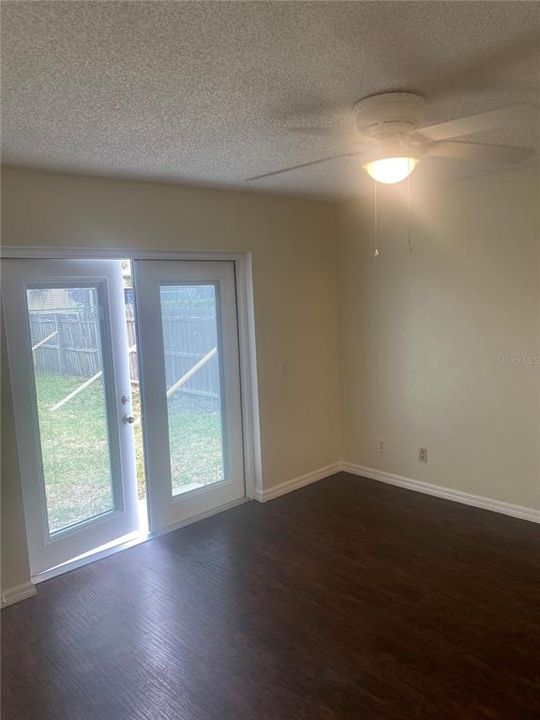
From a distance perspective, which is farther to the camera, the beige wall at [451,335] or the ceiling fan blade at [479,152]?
the beige wall at [451,335]

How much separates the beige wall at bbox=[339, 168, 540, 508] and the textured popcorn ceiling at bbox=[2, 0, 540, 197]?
1.09 metres

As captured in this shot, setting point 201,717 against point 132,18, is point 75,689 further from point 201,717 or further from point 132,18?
point 132,18

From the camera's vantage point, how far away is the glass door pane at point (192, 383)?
384 cm

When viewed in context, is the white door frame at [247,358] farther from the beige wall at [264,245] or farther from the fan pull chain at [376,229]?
the fan pull chain at [376,229]

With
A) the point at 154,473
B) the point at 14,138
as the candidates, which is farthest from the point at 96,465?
the point at 14,138

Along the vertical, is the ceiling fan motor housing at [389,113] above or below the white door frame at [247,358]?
above

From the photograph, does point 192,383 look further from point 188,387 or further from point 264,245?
point 264,245

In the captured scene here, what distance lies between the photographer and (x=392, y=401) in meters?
4.51

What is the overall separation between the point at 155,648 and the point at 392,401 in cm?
276

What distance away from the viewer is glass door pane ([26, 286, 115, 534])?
3.21 meters

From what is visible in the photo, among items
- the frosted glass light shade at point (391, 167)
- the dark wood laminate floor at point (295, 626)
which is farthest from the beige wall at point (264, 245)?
the frosted glass light shade at point (391, 167)

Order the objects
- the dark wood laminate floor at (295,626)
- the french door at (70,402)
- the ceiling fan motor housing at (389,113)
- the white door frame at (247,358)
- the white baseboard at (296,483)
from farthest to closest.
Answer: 1. the white baseboard at (296,483)
2. the white door frame at (247,358)
3. the french door at (70,402)
4. the dark wood laminate floor at (295,626)
5. the ceiling fan motor housing at (389,113)

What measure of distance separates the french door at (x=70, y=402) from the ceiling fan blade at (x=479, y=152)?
7.11 feet

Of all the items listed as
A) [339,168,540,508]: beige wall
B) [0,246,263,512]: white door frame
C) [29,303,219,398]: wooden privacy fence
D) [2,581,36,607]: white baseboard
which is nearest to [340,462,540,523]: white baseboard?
[339,168,540,508]: beige wall
